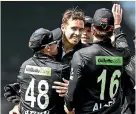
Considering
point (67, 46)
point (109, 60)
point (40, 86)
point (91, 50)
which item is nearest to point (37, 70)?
point (40, 86)

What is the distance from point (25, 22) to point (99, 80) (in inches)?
276

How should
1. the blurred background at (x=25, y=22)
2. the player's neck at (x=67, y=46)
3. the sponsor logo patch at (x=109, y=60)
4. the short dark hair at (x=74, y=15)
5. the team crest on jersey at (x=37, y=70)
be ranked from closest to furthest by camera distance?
the sponsor logo patch at (x=109, y=60)
the team crest on jersey at (x=37, y=70)
the short dark hair at (x=74, y=15)
the player's neck at (x=67, y=46)
the blurred background at (x=25, y=22)

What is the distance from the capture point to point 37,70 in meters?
5.77

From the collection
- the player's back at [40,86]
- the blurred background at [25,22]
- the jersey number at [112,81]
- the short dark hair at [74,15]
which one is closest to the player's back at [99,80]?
the jersey number at [112,81]

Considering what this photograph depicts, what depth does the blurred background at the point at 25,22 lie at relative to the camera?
1182cm

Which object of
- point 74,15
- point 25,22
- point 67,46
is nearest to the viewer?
point 74,15

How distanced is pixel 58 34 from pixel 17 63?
5.84 m

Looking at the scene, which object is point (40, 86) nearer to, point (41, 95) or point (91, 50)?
point (41, 95)

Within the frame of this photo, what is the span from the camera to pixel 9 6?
498 inches

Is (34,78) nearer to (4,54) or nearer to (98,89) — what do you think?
(98,89)

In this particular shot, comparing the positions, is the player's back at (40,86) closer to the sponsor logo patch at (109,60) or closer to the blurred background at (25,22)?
the sponsor logo patch at (109,60)

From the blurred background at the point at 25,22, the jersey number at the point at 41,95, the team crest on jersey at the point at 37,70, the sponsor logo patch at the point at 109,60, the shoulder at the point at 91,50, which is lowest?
the blurred background at the point at 25,22

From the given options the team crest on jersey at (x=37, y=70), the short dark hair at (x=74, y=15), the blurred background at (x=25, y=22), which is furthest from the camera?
the blurred background at (x=25, y=22)

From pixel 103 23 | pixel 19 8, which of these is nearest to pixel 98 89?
pixel 103 23
